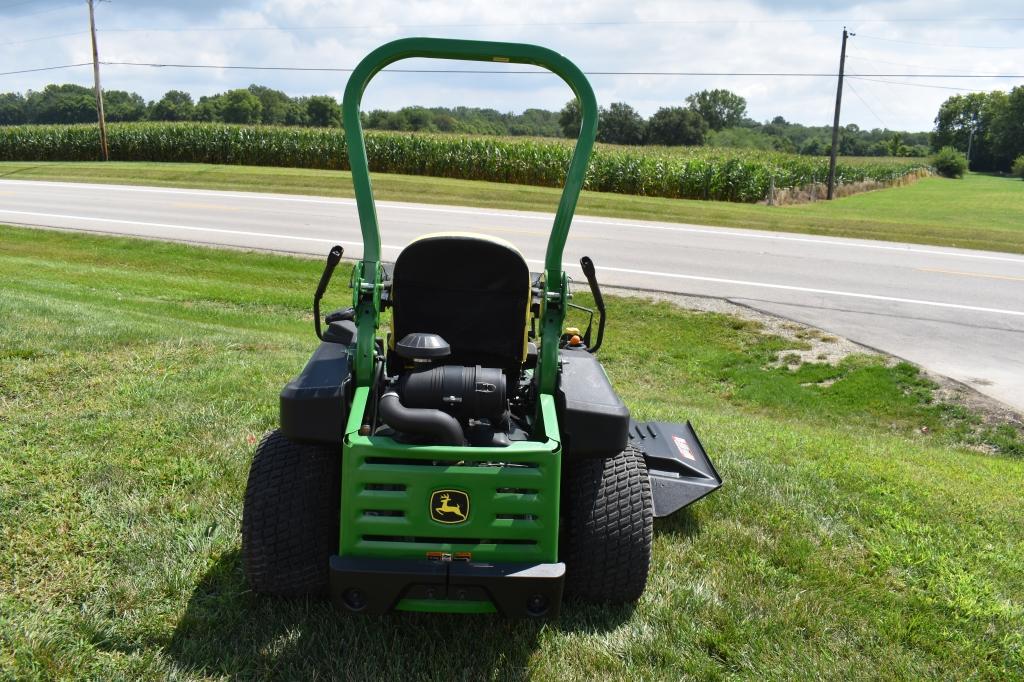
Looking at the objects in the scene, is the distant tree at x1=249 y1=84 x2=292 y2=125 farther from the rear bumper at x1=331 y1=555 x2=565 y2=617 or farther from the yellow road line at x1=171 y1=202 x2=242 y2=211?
the rear bumper at x1=331 y1=555 x2=565 y2=617

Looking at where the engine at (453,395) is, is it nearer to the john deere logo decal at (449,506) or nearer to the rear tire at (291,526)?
the john deere logo decal at (449,506)

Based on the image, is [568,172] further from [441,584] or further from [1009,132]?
[1009,132]

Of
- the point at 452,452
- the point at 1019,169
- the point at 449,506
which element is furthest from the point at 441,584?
the point at 1019,169

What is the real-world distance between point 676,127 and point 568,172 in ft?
184

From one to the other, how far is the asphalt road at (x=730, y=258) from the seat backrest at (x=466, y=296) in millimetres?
6516

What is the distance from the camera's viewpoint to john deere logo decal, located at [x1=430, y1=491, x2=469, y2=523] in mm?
2840

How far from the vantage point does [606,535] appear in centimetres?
329

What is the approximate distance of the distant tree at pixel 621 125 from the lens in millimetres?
44272

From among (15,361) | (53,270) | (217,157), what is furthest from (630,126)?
(15,361)

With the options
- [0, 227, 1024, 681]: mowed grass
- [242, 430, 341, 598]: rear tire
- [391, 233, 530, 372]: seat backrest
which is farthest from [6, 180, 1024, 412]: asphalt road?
[242, 430, 341, 598]: rear tire

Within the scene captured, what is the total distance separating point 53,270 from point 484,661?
456 inches

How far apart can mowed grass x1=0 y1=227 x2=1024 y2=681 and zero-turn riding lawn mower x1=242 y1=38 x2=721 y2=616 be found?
0.27m

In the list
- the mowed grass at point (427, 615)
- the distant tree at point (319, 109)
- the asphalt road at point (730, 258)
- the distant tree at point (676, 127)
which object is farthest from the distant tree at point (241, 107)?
the mowed grass at point (427, 615)

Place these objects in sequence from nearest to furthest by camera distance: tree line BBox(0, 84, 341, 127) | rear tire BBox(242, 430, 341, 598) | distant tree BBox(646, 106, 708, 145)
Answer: rear tire BBox(242, 430, 341, 598)
distant tree BBox(646, 106, 708, 145)
tree line BBox(0, 84, 341, 127)
